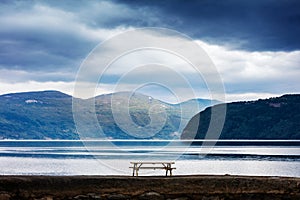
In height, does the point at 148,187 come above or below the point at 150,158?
above

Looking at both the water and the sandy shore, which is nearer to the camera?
the sandy shore

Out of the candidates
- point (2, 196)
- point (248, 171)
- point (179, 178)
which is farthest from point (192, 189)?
point (248, 171)

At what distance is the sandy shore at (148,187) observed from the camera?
13477 mm

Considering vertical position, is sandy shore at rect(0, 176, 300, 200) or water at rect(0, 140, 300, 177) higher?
sandy shore at rect(0, 176, 300, 200)

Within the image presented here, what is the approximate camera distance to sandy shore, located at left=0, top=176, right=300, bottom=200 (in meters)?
13.5

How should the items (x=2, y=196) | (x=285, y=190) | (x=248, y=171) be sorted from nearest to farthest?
(x=2, y=196) < (x=285, y=190) < (x=248, y=171)

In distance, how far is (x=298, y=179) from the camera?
14398mm

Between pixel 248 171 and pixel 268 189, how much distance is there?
5458 centimetres

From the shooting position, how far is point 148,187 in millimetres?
13836

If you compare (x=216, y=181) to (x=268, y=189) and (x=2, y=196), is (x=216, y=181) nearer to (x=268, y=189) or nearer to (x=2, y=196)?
(x=268, y=189)

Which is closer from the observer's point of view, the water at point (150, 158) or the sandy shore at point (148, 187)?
the sandy shore at point (148, 187)

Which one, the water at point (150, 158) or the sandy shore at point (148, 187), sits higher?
the sandy shore at point (148, 187)

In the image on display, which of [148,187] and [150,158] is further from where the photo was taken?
[150,158]

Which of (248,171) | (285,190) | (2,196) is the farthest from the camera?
(248,171)
